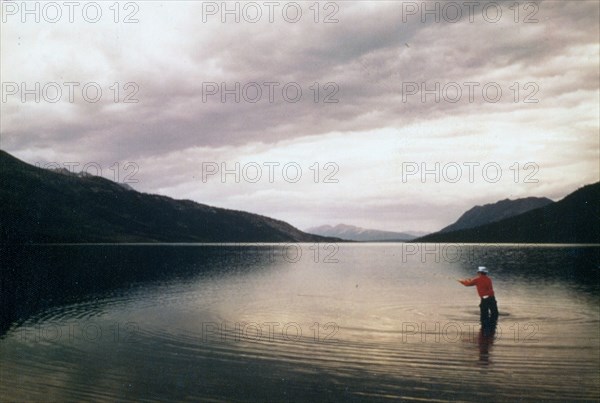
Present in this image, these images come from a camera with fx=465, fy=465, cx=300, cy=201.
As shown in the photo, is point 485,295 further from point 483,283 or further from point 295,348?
point 295,348

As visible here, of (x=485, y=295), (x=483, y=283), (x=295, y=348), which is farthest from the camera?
(x=485, y=295)

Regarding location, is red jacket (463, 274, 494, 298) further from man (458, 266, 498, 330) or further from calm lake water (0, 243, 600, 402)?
calm lake water (0, 243, 600, 402)

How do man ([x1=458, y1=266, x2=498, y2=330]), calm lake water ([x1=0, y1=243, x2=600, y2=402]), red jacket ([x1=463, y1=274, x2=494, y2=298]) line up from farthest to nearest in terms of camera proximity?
man ([x1=458, y1=266, x2=498, y2=330]), red jacket ([x1=463, y1=274, x2=494, y2=298]), calm lake water ([x1=0, y1=243, x2=600, y2=402])

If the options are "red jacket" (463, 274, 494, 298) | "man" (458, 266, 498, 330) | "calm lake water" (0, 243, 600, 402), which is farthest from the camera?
"man" (458, 266, 498, 330)

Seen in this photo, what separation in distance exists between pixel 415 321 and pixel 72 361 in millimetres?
21673

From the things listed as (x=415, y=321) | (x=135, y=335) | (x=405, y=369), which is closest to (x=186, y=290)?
(x=135, y=335)

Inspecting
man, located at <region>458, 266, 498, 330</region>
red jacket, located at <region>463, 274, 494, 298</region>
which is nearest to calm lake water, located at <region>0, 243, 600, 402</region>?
man, located at <region>458, 266, 498, 330</region>

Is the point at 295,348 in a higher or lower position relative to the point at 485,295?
lower

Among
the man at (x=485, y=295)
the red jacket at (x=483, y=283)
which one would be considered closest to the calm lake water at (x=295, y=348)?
the man at (x=485, y=295)

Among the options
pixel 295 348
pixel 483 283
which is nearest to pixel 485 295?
pixel 483 283

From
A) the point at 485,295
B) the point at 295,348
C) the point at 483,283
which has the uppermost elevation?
the point at 483,283

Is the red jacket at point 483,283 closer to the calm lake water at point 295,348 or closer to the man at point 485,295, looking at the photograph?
the man at point 485,295

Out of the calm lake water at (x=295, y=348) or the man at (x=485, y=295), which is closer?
the calm lake water at (x=295, y=348)

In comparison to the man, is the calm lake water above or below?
below
